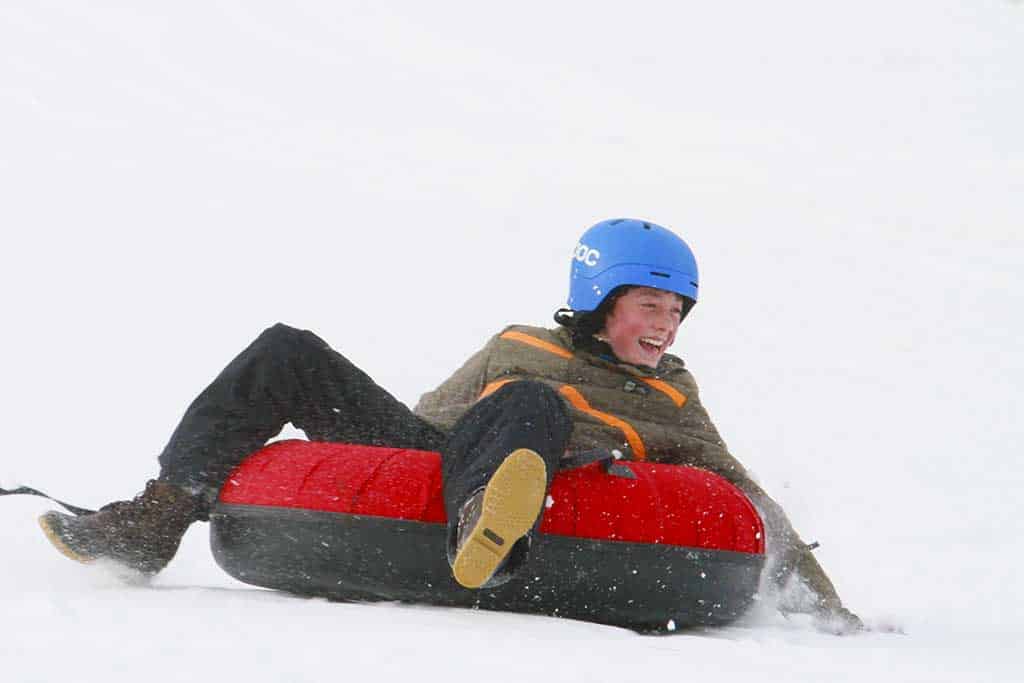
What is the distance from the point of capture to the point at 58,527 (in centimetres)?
321

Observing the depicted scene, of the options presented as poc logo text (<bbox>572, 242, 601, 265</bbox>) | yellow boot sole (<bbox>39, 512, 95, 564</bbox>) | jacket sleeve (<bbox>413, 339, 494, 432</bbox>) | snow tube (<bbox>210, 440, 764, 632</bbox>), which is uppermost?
poc logo text (<bbox>572, 242, 601, 265</bbox>)

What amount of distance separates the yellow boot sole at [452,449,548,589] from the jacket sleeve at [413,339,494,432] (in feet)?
3.67

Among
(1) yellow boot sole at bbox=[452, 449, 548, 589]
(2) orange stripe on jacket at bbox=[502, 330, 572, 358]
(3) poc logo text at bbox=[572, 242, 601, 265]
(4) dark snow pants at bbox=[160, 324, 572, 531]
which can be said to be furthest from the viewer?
(3) poc logo text at bbox=[572, 242, 601, 265]

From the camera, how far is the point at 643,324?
3.98m

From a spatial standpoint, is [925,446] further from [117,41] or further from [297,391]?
[117,41]

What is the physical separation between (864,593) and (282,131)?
9928 millimetres

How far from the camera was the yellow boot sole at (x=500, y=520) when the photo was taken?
8.99 feet

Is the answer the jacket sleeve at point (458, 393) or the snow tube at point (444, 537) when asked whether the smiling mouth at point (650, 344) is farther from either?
the snow tube at point (444, 537)

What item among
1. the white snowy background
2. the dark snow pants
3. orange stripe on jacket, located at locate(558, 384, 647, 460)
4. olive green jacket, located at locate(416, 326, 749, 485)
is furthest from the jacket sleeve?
the white snowy background

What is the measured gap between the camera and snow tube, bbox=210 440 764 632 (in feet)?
10.3

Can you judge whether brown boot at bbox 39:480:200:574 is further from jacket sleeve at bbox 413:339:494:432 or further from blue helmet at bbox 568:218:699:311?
blue helmet at bbox 568:218:699:311

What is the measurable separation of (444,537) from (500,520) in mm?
419

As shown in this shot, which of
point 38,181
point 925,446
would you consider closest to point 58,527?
point 925,446

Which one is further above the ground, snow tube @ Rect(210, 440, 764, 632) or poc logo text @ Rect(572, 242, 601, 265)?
poc logo text @ Rect(572, 242, 601, 265)
